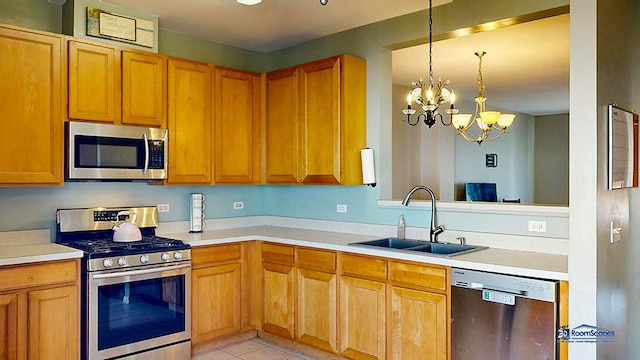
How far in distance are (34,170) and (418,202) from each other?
2.66m

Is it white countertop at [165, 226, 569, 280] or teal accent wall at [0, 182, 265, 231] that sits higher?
teal accent wall at [0, 182, 265, 231]

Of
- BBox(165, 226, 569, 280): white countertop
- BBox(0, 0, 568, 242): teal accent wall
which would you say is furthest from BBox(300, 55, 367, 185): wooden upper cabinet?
BBox(165, 226, 569, 280): white countertop

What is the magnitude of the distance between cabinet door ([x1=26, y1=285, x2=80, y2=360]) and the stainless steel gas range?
7 centimetres

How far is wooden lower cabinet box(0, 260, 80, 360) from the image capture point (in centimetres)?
277

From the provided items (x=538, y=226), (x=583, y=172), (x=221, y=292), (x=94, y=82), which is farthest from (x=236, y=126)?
(x=583, y=172)

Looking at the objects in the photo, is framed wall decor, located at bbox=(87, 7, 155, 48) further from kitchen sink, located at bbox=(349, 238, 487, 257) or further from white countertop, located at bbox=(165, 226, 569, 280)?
kitchen sink, located at bbox=(349, 238, 487, 257)

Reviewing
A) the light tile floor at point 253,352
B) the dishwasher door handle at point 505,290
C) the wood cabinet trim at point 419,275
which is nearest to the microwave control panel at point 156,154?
the light tile floor at point 253,352

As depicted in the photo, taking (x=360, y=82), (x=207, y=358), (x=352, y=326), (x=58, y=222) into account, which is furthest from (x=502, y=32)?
(x=58, y=222)

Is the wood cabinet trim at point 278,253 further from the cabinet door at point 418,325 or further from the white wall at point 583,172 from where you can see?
the white wall at point 583,172

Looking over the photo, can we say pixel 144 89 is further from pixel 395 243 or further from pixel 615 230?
pixel 615 230

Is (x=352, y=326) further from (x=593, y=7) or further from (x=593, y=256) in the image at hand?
(x=593, y=7)

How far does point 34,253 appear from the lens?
2945 millimetres

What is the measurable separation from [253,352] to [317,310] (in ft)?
2.17

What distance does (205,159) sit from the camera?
4.05 m
